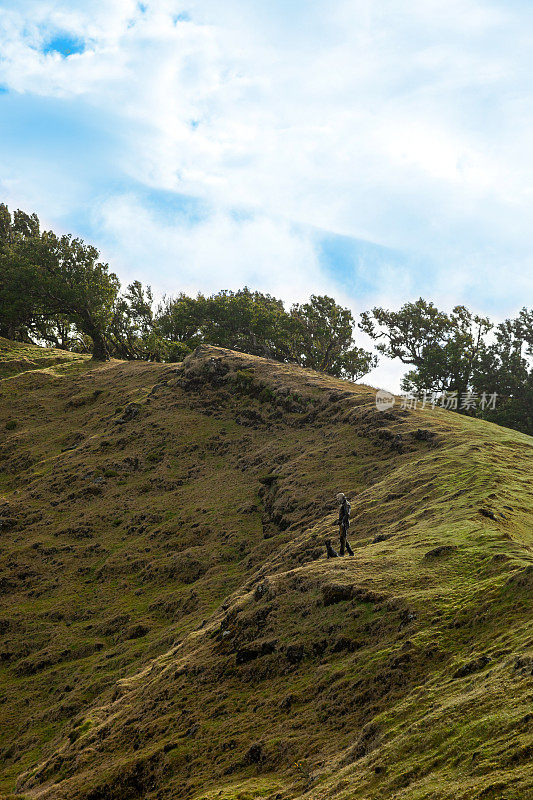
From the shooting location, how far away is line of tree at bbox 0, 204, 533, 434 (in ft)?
209

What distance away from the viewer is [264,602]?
17672 mm

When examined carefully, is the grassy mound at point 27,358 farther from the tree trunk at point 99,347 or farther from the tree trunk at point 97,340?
the tree trunk at point 97,340

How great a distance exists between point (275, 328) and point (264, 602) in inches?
2129

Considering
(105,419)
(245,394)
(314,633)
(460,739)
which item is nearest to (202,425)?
(245,394)

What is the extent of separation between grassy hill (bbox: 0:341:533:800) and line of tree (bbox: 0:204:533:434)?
25.1 metres

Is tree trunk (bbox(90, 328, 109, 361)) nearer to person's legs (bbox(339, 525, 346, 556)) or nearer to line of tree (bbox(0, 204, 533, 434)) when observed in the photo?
line of tree (bbox(0, 204, 533, 434))

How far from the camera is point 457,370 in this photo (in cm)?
6366

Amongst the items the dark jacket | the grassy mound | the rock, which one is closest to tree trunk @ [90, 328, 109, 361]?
the grassy mound

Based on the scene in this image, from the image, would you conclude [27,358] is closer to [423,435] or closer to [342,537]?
[423,435]

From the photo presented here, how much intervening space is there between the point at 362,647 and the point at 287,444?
22.5 metres
